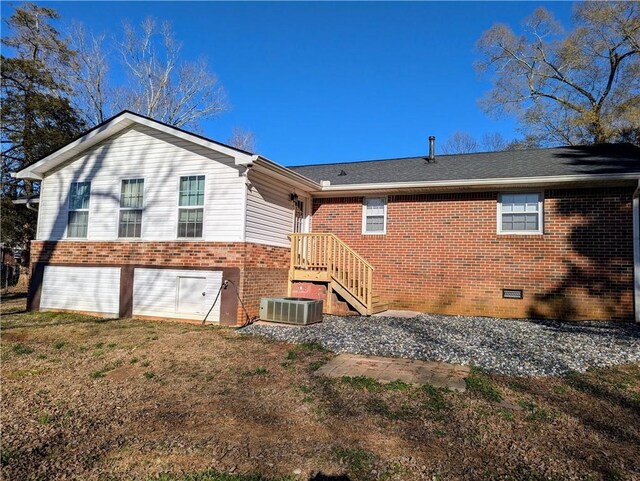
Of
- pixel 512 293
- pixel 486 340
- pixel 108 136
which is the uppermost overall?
pixel 108 136

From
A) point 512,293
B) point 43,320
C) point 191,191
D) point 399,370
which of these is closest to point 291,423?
point 399,370

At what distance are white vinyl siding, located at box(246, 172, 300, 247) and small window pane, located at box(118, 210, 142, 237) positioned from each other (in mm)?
2918

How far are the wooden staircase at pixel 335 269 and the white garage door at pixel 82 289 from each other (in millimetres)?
4291

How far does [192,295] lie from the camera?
9.49 metres

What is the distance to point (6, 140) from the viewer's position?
60.1 feet

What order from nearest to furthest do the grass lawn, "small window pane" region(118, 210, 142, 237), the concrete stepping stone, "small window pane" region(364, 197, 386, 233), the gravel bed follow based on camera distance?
1. the grass lawn
2. the concrete stepping stone
3. the gravel bed
4. "small window pane" region(118, 210, 142, 237)
5. "small window pane" region(364, 197, 386, 233)

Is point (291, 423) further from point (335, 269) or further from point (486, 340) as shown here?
point (335, 269)

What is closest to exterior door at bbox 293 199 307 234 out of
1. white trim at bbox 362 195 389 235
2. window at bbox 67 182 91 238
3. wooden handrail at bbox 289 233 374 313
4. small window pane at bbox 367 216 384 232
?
wooden handrail at bbox 289 233 374 313

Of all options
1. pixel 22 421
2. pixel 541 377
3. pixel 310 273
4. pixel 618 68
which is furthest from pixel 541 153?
pixel 618 68

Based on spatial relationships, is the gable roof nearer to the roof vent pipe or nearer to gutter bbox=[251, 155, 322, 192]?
gutter bbox=[251, 155, 322, 192]

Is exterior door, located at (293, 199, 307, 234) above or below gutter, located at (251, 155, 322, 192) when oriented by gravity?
below

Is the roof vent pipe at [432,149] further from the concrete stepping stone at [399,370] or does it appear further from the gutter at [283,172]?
the concrete stepping stone at [399,370]

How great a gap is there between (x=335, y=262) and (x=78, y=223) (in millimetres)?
6609

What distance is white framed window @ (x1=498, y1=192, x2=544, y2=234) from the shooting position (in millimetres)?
10062
